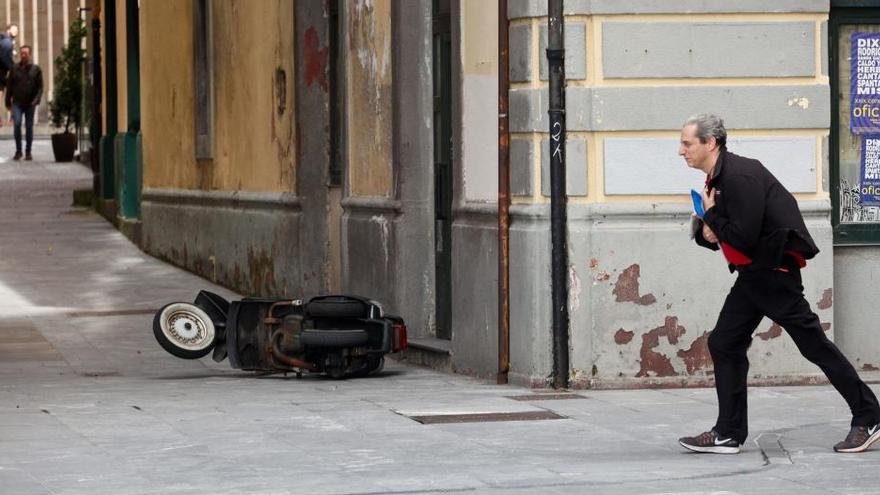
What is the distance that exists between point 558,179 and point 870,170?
2072 mm

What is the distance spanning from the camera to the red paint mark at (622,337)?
12.4 m

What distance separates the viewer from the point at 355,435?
407 inches

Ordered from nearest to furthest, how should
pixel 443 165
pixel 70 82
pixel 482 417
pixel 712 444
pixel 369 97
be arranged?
pixel 712 444 → pixel 482 417 → pixel 443 165 → pixel 369 97 → pixel 70 82

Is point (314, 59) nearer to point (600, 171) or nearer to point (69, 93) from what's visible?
point (600, 171)

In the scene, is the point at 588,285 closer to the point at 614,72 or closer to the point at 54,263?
the point at 614,72

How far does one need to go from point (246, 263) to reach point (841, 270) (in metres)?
7.61

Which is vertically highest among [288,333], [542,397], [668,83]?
[668,83]

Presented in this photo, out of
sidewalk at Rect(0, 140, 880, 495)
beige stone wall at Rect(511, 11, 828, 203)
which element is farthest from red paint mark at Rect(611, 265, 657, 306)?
sidewalk at Rect(0, 140, 880, 495)

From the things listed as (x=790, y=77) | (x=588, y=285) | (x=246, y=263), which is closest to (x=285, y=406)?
(x=588, y=285)

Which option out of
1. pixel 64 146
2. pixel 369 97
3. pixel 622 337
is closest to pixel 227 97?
pixel 369 97

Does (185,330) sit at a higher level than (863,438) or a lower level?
higher

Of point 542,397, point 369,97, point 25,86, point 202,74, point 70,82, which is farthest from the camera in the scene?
point 70,82

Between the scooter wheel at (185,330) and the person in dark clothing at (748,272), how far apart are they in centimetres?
446

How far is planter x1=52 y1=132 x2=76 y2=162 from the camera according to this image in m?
34.6
